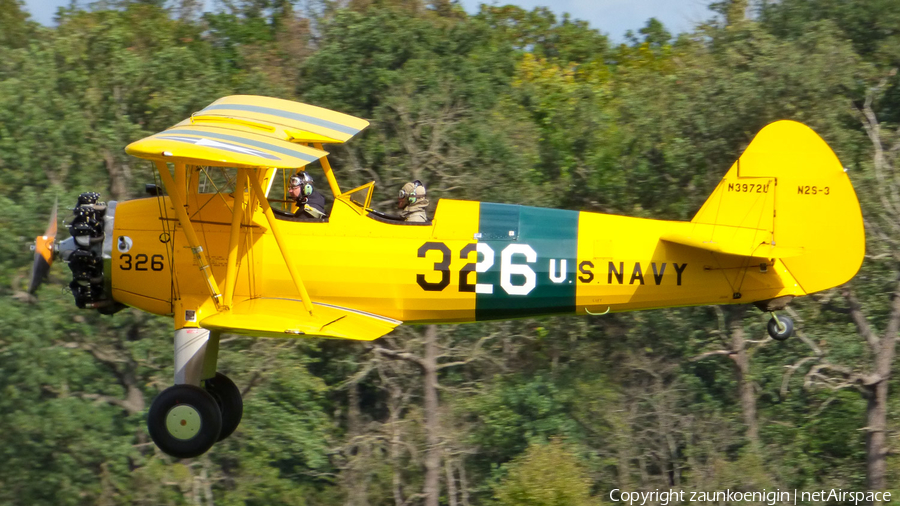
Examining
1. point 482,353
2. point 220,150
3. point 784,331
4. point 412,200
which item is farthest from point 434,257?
point 482,353

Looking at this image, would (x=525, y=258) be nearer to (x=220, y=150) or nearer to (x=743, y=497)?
(x=220, y=150)

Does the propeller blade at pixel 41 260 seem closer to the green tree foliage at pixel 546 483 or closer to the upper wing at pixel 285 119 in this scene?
the upper wing at pixel 285 119

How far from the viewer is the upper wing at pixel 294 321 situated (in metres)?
7.89

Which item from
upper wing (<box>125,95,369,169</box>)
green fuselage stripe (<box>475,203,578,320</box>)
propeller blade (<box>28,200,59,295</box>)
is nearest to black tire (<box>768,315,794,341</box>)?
green fuselage stripe (<box>475,203,578,320</box>)

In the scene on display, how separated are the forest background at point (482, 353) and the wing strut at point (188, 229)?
5628 mm

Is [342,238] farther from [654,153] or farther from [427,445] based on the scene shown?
[654,153]

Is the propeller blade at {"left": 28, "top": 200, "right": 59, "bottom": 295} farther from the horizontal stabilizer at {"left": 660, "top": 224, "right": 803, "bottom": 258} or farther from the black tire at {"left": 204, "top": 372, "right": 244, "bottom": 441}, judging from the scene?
the horizontal stabilizer at {"left": 660, "top": 224, "right": 803, "bottom": 258}

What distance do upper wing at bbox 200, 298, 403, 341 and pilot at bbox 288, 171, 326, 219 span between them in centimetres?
76

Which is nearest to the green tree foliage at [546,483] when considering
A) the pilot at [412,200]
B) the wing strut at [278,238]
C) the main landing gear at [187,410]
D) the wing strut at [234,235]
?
the pilot at [412,200]

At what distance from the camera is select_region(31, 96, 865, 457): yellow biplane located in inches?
341

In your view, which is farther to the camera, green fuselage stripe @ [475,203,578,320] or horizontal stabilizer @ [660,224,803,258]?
green fuselage stripe @ [475,203,578,320]

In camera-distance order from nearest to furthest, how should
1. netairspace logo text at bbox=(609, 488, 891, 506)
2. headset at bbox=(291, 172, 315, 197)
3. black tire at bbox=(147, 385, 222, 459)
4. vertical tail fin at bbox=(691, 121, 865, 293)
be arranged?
black tire at bbox=(147, 385, 222, 459)
vertical tail fin at bbox=(691, 121, 865, 293)
headset at bbox=(291, 172, 315, 197)
netairspace logo text at bbox=(609, 488, 891, 506)

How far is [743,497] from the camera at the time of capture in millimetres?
13703

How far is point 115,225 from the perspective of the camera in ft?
29.1
